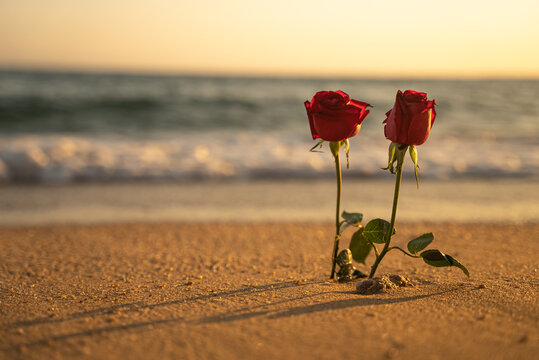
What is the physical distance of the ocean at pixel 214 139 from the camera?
18.3 feet

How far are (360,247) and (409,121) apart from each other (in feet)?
1.92

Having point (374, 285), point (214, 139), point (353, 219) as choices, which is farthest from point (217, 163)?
point (374, 285)

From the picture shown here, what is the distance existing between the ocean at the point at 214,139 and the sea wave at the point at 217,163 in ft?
0.04

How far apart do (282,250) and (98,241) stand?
1.14m

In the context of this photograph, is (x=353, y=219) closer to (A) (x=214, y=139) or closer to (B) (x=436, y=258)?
(B) (x=436, y=258)

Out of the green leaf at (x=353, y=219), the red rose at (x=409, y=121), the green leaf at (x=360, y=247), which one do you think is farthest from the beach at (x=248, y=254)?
the red rose at (x=409, y=121)

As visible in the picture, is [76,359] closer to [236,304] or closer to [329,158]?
[236,304]

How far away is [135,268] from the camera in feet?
7.39

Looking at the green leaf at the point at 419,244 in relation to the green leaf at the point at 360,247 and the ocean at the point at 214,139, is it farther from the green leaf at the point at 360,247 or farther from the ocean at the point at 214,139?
the ocean at the point at 214,139

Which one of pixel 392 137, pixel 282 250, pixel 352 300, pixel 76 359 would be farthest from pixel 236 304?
pixel 282 250

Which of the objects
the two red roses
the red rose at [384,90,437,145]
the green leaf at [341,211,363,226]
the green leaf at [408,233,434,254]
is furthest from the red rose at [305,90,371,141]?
the green leaf at [408,233,434,254]

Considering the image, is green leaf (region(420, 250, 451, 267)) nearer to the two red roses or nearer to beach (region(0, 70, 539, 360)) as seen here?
beach (region(0, 70, 539, 360))

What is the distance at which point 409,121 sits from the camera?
142 cm

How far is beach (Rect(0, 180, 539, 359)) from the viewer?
4.18 ft
